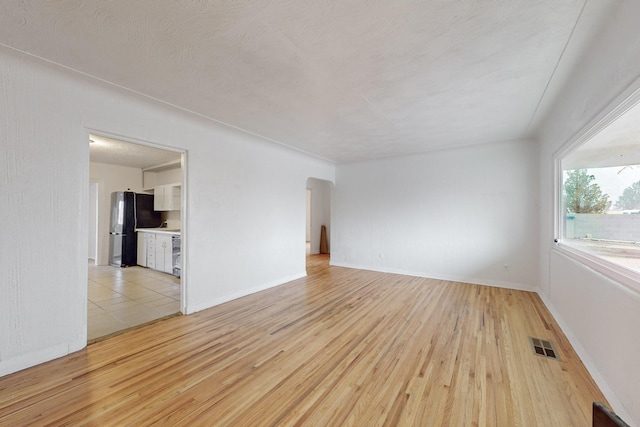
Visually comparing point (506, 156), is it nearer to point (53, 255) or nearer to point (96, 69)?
point (96, 69)

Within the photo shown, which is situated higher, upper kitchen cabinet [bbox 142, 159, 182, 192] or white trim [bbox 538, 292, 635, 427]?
upper kitchen cabinet [bbox 142, 159, 182, 192]

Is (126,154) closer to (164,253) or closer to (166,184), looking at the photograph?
(166,184)

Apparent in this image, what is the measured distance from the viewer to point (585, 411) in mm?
1643

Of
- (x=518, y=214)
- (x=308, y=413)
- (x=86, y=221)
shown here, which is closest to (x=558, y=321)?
(x=518, y=214)

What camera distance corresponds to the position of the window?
1.66 meters

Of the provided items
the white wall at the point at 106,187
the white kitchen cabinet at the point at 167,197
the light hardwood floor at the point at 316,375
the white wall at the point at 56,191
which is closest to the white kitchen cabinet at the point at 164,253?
the white kitchen cabinet at the point at 167,197

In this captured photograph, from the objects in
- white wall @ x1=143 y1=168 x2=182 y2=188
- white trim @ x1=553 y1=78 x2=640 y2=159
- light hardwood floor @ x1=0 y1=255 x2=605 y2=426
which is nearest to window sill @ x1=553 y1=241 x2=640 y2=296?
light hardwood floor @ x1=0 y1=255 x2=605 y2=426

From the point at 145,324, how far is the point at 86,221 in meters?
1.32

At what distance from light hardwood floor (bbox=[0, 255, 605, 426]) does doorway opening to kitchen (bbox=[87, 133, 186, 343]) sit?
1.94m

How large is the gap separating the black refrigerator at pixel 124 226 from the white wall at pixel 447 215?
500 cm

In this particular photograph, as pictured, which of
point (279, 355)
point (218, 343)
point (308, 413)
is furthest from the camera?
point (218, 343)

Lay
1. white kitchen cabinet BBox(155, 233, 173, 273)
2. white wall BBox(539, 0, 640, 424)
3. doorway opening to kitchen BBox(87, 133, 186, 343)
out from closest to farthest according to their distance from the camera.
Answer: white wall BBox(539, 0, 640, 424)
doorway opening to kitchen BBox(87, 133, 186, 343)
white kitchen cabinet BBox(155, 233, 173, 273)

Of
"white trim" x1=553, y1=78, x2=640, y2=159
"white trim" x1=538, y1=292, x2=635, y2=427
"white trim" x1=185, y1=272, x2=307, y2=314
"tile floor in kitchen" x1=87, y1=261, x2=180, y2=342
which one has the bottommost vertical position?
"tile floor in kitchen" x1=87, y1=261, x2=180, y2=342

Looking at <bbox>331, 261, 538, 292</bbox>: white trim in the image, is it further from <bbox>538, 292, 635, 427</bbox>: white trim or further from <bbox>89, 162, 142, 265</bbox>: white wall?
<bbox>89, 162, 142, 265</bbox>: white wall
